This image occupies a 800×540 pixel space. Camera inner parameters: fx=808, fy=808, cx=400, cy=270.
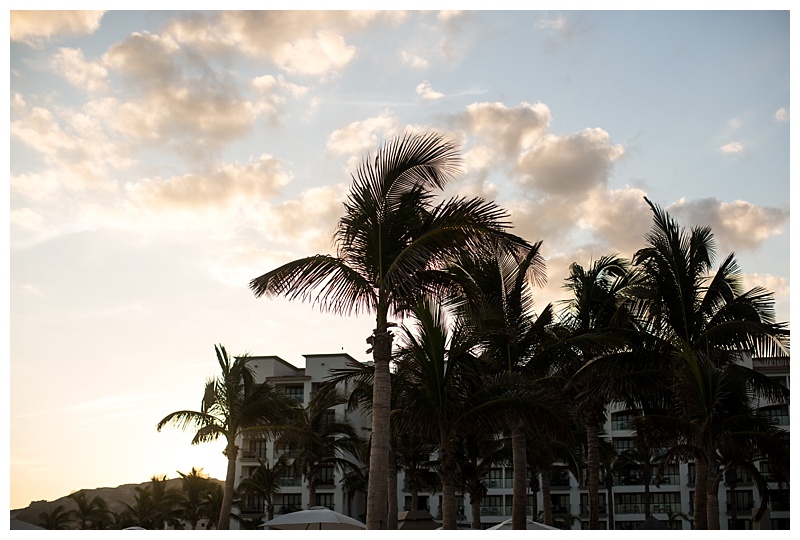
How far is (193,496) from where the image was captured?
63.5 metres

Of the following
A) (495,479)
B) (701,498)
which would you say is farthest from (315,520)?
(495,479)

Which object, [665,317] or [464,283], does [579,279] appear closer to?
[665,317]

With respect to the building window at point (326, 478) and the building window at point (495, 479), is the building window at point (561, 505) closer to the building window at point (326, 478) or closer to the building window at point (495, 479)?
the building window at point (495, 479)

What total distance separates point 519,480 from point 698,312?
6535 mm

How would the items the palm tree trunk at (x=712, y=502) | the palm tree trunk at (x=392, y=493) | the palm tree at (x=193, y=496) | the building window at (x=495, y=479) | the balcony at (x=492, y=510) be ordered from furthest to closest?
the balcony at (x=492, y=510) < the building window at (x=495, y=479) < the palm tree at (x=193, y=496) < the palm tree trunk at (x=392, y=493) < the palm tree trunk at (x=712, y=502)

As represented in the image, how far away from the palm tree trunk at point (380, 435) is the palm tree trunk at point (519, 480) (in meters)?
7.35

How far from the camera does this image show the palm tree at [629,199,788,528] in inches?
786

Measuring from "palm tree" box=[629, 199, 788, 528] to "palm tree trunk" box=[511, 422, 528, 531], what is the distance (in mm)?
4019

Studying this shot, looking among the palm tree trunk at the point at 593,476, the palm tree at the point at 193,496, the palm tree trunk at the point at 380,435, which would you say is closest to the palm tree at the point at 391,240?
the palm tree trunk at the point at 380,435

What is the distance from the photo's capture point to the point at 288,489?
7281cm

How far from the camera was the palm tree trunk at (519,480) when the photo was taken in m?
20.2

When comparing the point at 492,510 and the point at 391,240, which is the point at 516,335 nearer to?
the point at 391,240

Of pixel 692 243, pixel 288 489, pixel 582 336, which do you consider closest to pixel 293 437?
pixel 582 336
